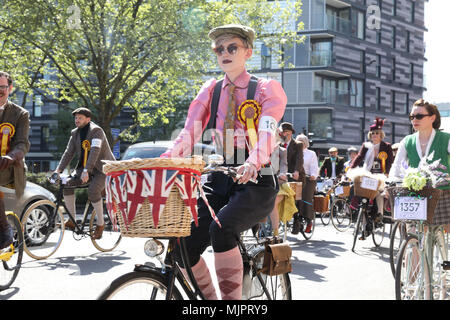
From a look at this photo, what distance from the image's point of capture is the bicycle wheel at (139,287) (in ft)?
7.91

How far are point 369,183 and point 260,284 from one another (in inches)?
238

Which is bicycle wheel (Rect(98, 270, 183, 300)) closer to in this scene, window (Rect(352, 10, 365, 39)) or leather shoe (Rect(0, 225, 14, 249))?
leather shoe (Rect(0, 225, 14, 249))

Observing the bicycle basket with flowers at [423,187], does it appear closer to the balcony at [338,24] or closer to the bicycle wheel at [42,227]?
the bicycle wheel at [42,227]

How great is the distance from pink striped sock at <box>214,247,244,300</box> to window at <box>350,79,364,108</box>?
4170cm

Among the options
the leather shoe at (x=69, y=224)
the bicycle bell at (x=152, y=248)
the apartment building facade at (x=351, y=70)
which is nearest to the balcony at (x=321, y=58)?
the apartment building facade at (x=351, y=70)

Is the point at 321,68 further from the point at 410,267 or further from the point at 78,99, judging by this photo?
the point at 410,267

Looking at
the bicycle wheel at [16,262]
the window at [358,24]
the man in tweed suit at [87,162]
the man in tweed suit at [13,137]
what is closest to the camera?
the man in tweed suit at [13,137]

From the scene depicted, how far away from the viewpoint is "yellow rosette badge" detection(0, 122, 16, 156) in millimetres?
5410

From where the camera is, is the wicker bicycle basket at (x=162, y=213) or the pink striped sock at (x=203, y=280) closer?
the wicker bicycle basket at (x=162, y=213)

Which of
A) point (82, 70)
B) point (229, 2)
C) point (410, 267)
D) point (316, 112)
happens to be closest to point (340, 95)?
point (316, 112)

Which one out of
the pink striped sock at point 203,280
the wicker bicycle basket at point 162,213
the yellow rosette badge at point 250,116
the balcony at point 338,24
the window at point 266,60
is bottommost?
the pink striped sock at point 203,280

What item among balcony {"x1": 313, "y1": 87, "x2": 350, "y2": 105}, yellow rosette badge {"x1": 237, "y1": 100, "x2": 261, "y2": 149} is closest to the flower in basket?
yellow rosette badge {"x1": 237, "y1": 100, "x2": 261, "y2": 149}

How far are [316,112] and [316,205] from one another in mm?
30628

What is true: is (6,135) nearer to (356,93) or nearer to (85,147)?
(85,147)
